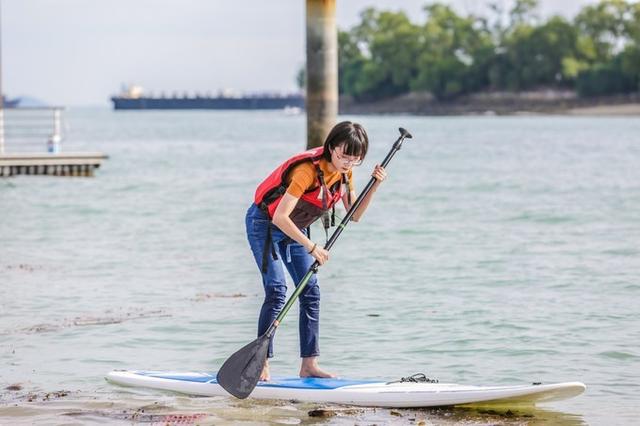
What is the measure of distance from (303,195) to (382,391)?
141 centimetres

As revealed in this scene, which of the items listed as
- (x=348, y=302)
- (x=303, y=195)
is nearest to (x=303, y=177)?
(x=303, y=195)

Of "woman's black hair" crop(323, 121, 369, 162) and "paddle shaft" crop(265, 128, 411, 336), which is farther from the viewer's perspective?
"paddle shaft" crop(265, 128, 411, 336)

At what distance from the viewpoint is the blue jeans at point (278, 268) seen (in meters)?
8.29

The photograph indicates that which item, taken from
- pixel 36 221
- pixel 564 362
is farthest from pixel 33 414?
pixel 36 221

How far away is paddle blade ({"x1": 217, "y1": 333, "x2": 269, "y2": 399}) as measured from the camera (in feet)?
27.6

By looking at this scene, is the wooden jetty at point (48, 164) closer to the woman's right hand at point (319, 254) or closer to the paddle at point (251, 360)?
the paddle at point (251, 360)

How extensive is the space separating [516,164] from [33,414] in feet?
126

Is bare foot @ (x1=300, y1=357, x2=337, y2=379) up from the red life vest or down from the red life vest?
down

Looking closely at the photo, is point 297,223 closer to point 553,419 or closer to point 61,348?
point 553,419

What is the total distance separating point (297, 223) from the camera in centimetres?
825

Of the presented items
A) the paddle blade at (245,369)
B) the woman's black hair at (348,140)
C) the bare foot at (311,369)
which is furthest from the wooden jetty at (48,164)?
the woman's black hair at (348,140)

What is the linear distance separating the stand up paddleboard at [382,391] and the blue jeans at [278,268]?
355 mm

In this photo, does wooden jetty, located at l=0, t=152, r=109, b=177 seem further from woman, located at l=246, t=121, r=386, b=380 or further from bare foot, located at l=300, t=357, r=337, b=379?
woman, located at l=246, t=121, r=386, b=380

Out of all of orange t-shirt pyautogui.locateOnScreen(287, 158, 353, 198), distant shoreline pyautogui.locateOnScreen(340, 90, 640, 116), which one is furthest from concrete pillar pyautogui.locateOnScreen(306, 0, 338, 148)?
distant shoreline pyautogui.locateOnScreen(340, 90, 640, 116)
